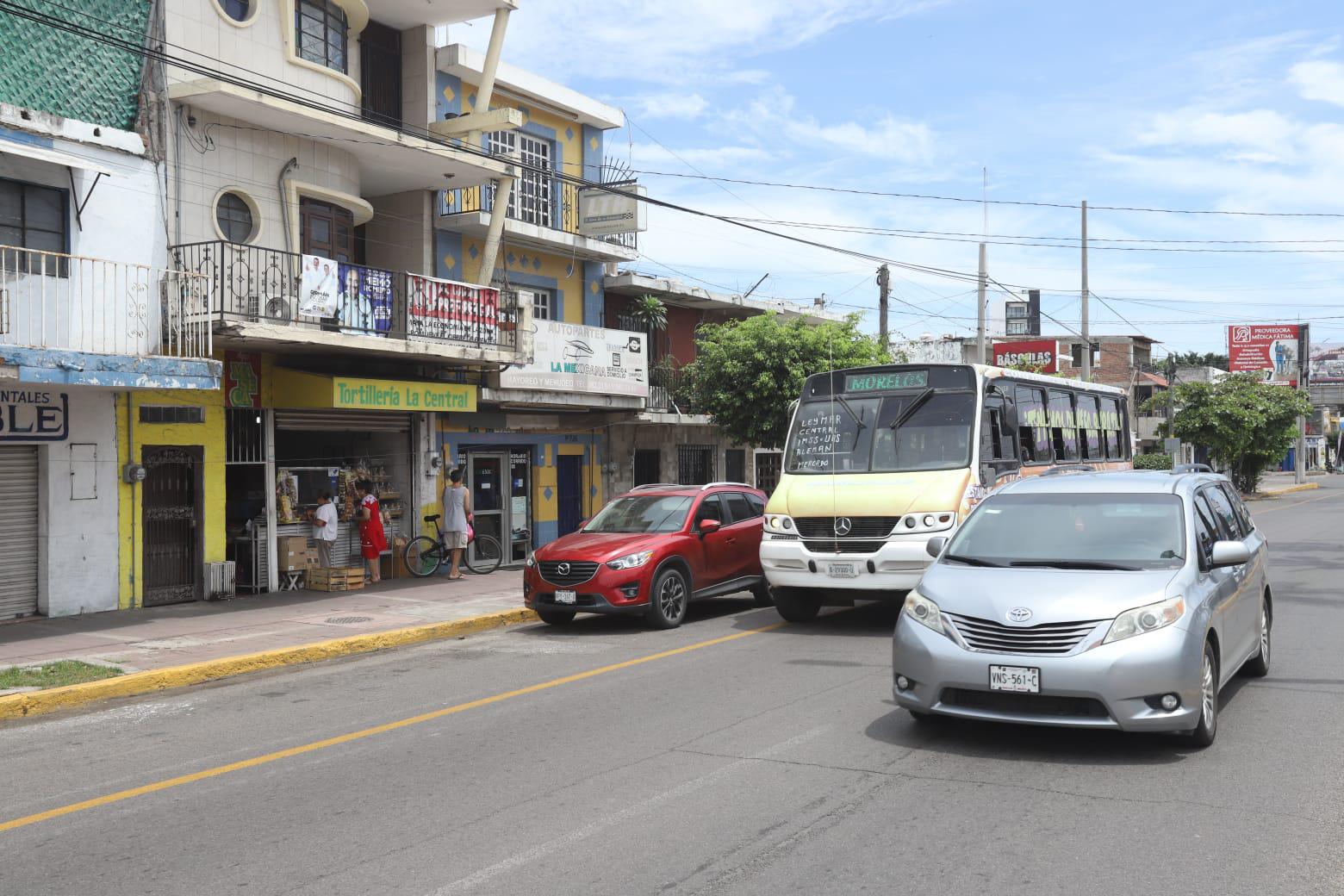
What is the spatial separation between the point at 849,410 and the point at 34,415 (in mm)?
10033

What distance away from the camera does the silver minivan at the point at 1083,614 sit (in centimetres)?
625

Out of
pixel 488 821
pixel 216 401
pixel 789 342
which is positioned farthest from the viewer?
pixel 789 342

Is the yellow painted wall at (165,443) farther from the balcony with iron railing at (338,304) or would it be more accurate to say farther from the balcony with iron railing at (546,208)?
the balcony with iron railing at (546,208)

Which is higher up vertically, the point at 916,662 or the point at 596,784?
the point at 916,662

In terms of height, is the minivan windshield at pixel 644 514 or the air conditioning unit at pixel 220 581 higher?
the minivan windshield at pixel 644 514

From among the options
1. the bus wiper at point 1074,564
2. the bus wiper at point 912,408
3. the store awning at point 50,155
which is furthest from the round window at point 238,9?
the bus wiper at point 1074,564

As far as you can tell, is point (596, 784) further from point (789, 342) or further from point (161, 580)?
point (789, 342)

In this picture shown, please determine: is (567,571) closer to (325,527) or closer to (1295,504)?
(325,527)

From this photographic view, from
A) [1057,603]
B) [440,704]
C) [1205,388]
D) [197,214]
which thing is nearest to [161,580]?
[197,214]

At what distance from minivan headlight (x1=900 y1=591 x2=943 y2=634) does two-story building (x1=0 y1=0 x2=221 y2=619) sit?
9.99 m

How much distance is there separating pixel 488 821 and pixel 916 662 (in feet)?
8.88

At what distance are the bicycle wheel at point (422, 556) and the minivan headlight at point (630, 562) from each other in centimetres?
752

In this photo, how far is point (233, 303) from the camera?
14977 mm

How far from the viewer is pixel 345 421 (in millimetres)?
18547
